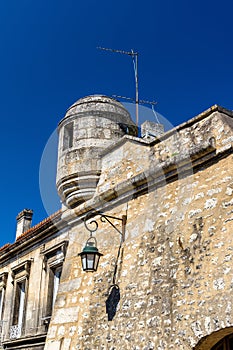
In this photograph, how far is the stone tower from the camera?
7.87 meters

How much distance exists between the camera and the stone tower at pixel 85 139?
7.87 meters

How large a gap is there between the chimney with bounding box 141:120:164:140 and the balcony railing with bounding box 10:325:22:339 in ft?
19.7

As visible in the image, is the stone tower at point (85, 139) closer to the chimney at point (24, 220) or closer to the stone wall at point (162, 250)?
the stone wall at point (162, 250)

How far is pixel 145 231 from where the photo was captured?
20.9ft

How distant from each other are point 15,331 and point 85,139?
638cm

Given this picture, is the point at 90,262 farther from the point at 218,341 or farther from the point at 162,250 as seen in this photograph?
the point at 218,341

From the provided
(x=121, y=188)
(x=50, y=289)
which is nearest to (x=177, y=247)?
(x=121, y=188)

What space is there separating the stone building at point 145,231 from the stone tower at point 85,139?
19mm

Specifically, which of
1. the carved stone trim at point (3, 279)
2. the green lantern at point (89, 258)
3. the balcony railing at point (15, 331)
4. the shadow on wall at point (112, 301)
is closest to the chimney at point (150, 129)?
the green lantern at point (89, 258)

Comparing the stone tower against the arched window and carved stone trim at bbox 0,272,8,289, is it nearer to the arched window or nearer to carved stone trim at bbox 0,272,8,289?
the arched window

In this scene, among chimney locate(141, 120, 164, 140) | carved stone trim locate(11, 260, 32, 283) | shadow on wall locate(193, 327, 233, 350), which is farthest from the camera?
carved stone trim locate(11, 260, 32, 283)

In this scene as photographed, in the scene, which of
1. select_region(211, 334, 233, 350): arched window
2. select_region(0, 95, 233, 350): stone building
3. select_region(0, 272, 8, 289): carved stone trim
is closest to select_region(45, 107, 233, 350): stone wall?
select_region(0, 95, 233, 350): stone building

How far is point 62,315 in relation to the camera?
7316 millimetres

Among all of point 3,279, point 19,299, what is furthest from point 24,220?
point 19,299
